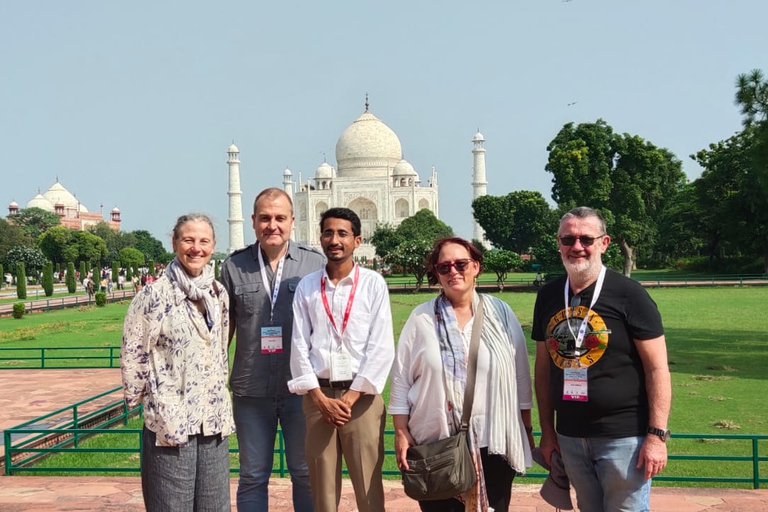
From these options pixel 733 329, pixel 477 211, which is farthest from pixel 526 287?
pixel 477 211

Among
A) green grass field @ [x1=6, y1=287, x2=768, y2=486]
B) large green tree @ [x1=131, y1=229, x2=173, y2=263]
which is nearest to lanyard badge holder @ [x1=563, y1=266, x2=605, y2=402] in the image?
green grass field @ [x1=6, y1=287, x2=768, y2=486]

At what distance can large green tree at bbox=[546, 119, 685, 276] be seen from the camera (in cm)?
2677

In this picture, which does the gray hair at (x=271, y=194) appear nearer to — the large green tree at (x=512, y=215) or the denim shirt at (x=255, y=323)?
the denim shirt at (x=255, y=323)

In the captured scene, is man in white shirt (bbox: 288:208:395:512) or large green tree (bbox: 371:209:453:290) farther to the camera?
large green tree (bbox: 371:209:453:290)

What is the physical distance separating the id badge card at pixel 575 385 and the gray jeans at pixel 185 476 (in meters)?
1.26

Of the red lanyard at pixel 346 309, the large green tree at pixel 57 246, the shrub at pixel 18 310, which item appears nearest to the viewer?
the red lanyard at pixel 346 309

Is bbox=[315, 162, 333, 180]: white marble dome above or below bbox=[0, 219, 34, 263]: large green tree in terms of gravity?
above

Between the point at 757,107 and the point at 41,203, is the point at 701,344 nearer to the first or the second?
the point at 757,107

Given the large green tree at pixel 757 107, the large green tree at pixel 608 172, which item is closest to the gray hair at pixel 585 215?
the large green tree at pixel 757 107

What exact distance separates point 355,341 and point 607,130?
1029 inches

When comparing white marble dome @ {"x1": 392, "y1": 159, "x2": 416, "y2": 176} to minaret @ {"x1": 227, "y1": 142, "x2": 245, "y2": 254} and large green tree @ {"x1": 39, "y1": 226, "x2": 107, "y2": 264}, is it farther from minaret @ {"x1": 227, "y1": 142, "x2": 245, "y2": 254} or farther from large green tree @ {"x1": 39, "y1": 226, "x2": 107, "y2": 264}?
large green tree @ {"x1": 39, "y1": 226, "x2": 107, "y2": 264}

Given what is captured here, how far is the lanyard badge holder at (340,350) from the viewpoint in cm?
292

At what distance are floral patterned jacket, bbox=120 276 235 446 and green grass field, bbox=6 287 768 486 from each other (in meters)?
3.65

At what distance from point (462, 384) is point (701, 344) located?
1058 centimetres
